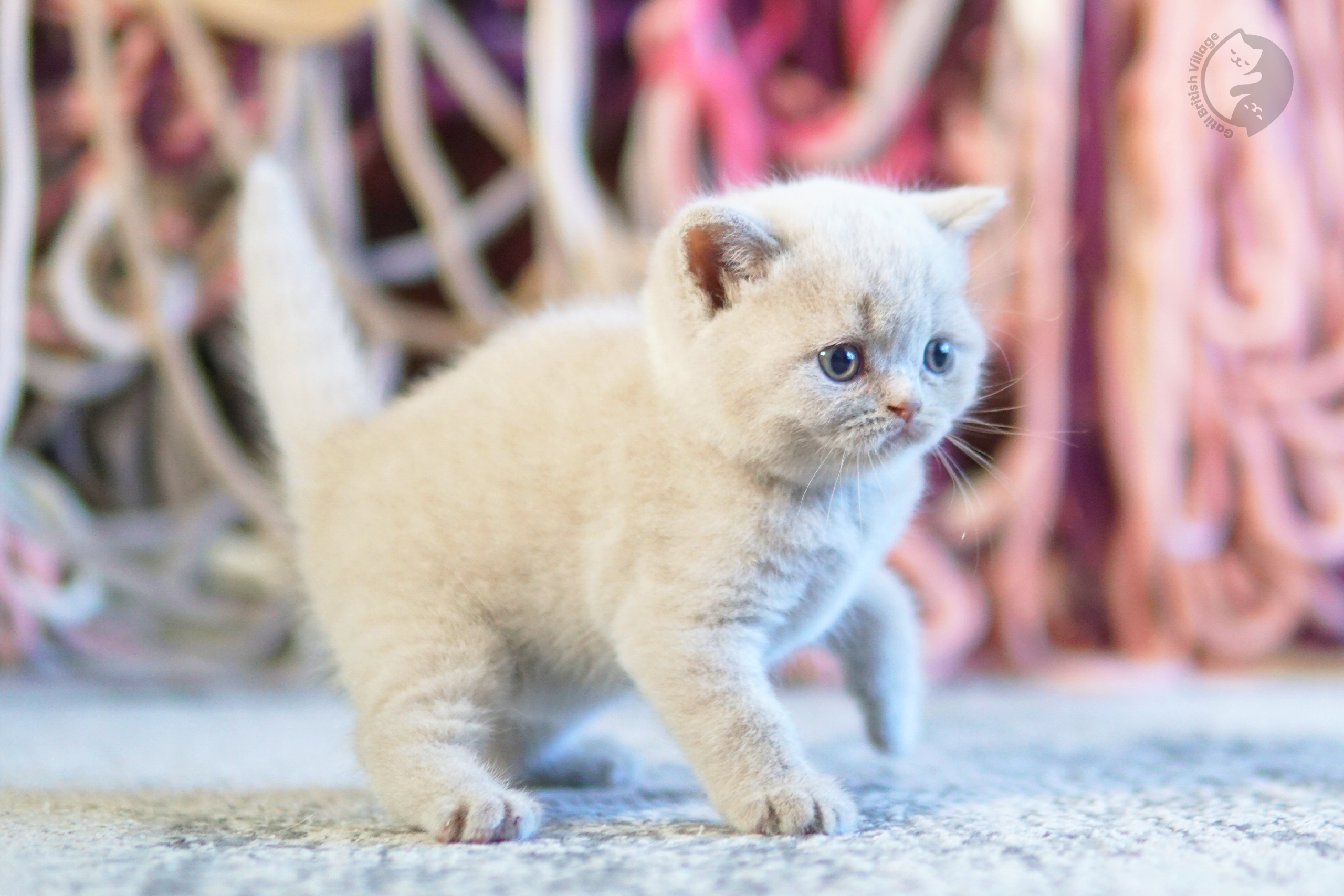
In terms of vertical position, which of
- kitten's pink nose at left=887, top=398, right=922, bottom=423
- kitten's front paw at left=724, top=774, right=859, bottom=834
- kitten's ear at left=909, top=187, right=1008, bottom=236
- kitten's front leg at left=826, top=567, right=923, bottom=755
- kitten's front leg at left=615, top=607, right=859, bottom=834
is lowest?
kitten's front paw at left=724, top=774, right=859, bottom=834

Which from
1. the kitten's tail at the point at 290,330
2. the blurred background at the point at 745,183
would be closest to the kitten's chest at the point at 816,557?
the kitten's tail at the point at 290,330

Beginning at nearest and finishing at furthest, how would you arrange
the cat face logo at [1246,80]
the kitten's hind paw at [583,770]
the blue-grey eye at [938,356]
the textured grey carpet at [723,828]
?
the textured grey carpet at [723,828], the blue-grey eye at [938,356], the kitten's hind paw at [583,770], the cat face logo at [1246,80]

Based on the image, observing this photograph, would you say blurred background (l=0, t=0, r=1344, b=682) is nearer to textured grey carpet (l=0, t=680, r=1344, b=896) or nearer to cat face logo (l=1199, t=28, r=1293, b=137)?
cat face logo (l=1199, t=28, r=1293, b=137)

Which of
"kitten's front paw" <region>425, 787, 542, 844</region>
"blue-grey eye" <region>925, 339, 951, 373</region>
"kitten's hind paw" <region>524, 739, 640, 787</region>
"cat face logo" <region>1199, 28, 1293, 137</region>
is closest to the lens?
"kitten's front paw" <region>425, 787, 542, 844</region>

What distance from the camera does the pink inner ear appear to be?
77cm

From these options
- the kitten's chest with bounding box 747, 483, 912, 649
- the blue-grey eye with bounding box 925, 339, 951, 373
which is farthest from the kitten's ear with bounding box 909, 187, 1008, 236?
the kitten's chest with bounding box 747, 483, 912, 649

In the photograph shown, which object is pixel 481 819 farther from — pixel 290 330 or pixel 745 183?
pixel 745 183

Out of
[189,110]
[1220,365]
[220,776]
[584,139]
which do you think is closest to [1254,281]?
[1220,365]

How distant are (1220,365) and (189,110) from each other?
4.82ft

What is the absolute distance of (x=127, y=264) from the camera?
1663mm

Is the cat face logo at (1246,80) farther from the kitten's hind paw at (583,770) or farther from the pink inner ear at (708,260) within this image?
the kitten's hind paw at (583,770)

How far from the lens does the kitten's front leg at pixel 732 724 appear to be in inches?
27.6

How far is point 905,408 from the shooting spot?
0.75m

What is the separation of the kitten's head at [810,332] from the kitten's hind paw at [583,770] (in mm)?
303
